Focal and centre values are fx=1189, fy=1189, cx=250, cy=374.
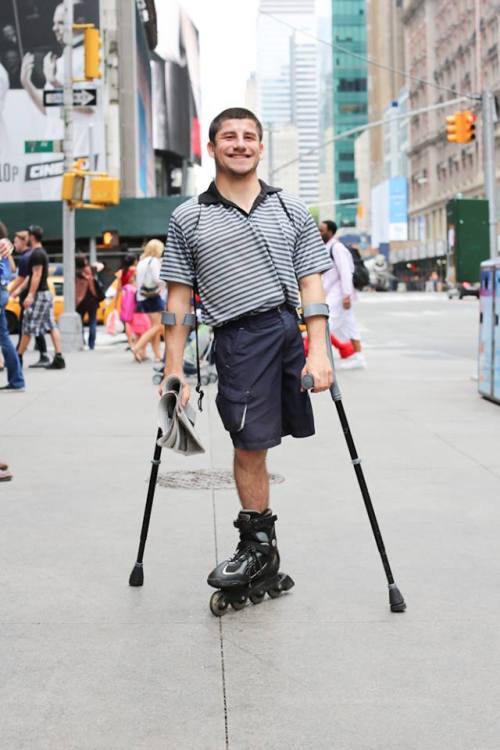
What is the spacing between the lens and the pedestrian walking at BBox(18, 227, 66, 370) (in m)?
15.4

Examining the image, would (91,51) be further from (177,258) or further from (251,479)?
(251,479)

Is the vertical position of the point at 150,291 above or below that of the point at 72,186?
below

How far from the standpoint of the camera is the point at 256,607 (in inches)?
183

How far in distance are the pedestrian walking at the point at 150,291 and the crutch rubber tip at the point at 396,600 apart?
1213 centimetres

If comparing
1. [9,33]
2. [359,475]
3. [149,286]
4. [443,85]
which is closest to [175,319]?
[359,475]

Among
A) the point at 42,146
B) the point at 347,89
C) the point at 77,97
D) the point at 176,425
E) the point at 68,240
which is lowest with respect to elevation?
the point at 176,425

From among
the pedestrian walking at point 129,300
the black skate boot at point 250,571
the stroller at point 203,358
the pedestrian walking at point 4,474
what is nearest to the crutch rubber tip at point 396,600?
the black skate boot at point 250,571

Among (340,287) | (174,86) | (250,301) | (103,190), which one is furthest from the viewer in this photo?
(174,86)

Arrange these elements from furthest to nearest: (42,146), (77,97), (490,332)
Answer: (42,146) → (77,97) → (490,332)

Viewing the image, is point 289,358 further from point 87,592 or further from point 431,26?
point 431,26

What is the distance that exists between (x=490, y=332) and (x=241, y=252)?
7.12m

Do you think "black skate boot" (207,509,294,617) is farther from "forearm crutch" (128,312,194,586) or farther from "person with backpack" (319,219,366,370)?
"person with backpack" (319,219,366,370)

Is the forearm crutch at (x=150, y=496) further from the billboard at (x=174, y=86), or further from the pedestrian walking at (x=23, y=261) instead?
the billboard at (x=174, y=86)

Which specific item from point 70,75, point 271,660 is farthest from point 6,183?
point 271,660
